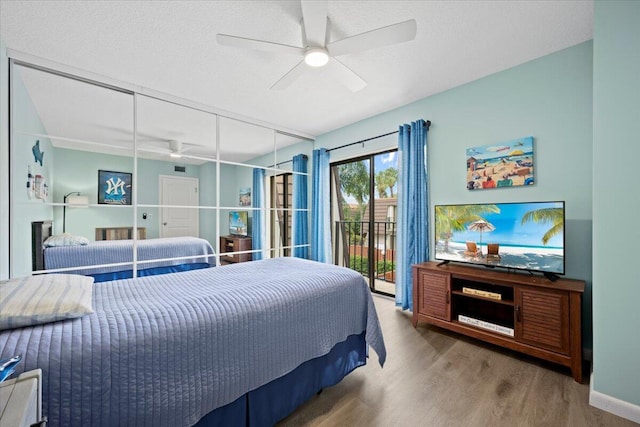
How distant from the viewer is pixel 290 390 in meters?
1.48

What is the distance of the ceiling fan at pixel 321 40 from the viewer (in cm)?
154

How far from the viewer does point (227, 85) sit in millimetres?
2762

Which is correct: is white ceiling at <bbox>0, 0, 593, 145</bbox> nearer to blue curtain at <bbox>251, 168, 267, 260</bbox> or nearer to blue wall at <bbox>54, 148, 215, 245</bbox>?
blue wall at <bbox>54, 148, 215, 245</bbox>

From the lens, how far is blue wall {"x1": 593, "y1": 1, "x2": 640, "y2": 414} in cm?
149

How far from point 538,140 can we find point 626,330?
1.56 metres

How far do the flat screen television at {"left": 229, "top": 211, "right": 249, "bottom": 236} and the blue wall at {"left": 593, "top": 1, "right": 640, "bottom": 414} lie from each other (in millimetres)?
4229

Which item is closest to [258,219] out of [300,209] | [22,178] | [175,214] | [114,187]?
[300,209]

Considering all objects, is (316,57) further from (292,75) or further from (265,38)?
(265,38)

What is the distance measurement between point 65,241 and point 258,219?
8.25 ft

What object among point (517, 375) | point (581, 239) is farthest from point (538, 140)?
point (517, 375)

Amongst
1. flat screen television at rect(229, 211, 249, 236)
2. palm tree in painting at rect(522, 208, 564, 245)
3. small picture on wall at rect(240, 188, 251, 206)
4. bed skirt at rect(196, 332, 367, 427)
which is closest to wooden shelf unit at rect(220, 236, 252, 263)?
flat screen television at rect(229, 211, 249, 236)

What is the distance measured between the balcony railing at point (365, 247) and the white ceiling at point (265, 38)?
1.97m

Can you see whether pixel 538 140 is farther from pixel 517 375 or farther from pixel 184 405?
pixel 184 405

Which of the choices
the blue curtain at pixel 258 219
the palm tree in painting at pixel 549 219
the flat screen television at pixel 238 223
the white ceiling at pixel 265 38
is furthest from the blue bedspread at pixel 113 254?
the palm tree in painting at pixel 549 219
